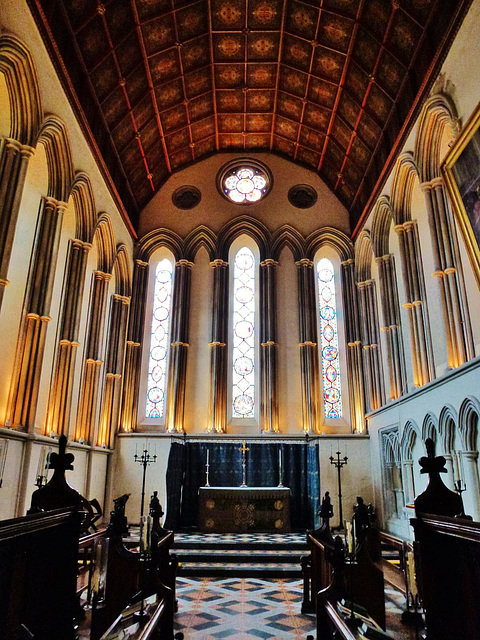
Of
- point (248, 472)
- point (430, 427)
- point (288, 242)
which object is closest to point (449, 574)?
point (430, 427)

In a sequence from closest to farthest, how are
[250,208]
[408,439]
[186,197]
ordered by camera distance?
[408,439] < [250,208] < [186,197]

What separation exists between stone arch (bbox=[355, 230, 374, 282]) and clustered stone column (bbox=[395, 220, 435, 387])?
8.57 feet

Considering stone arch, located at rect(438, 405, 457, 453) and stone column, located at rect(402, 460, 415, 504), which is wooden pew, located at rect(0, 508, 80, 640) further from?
Result: stone column, located at rect(402, 460, 415, 504)

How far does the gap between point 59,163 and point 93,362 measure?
4572mm

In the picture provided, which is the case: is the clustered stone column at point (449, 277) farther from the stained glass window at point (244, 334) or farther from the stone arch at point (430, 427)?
the stained glass window at point (244, 334)

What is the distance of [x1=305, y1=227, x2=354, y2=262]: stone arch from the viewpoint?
48.1ft

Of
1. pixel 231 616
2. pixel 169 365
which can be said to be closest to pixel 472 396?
pixel 231 616

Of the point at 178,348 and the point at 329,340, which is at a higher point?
the point at 329,340

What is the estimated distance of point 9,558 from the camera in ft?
8.13

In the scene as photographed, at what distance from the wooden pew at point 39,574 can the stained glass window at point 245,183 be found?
13.0 m

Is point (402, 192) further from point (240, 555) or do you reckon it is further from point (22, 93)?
point (240, 555)

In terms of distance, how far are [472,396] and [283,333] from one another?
23.5 feet

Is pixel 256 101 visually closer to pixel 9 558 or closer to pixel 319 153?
pixel 319 153

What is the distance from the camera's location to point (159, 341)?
556 inches
